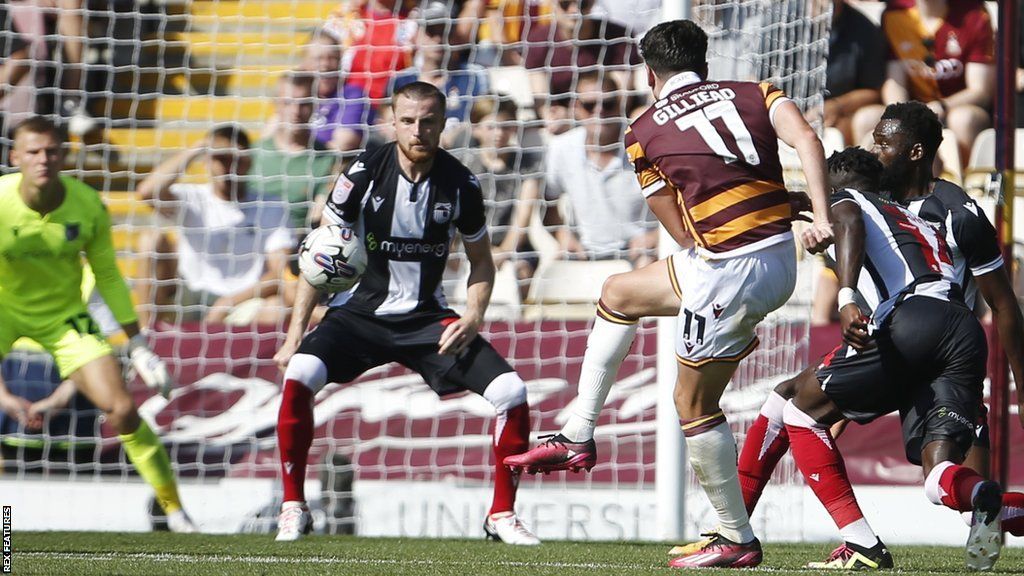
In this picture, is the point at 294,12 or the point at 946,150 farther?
the point at 294,12

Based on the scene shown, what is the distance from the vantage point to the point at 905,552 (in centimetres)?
602

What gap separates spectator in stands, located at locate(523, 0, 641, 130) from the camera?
31.6 ft

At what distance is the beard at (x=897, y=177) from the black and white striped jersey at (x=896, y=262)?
36cm

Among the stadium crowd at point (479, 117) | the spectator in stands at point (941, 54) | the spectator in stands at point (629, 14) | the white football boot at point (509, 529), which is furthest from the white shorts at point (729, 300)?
the spectator in stands at point (941, 54)

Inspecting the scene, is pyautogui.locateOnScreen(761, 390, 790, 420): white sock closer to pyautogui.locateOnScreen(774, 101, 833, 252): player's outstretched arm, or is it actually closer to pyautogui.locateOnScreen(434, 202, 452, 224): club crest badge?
pyautogui.locateOnScreen(774, 101, 833, 252): player's outstretched arm

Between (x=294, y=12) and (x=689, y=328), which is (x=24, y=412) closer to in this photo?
(x=294, y=12)

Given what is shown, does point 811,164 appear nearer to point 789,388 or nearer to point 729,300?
point 729,300

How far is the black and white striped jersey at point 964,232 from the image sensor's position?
495cm

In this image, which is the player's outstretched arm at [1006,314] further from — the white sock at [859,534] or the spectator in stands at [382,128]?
the spectator in stands at [382,128]

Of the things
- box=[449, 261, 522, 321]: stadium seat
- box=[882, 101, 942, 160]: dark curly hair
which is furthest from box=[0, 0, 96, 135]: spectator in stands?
box=[882, 101, 942, 160]: dark curly hair

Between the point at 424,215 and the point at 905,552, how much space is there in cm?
264

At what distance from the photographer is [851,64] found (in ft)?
32.7

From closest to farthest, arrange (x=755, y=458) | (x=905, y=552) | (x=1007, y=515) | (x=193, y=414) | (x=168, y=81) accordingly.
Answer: (x=1007, y=515) → (x=755, y=458) → (x=905, y=552) → (x=193, y=414) → (x=168, y=81)

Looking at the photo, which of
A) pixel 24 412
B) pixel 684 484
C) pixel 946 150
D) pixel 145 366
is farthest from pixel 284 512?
pixel 946 150
